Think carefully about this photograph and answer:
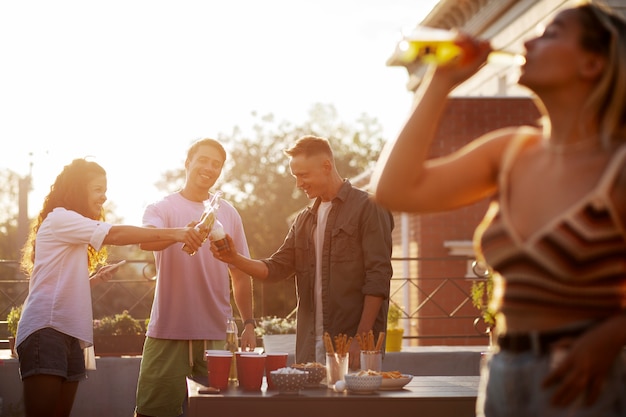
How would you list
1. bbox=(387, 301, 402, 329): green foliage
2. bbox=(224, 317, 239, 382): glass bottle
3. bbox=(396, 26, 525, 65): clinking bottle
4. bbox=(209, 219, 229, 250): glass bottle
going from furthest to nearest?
bbox=(387, 301, 402, 329): green foliage
bbox=(209, 219, 229, 250): glass bottle
bbox=(224, 317, 239, 382): glass bottle
bbox=(396, 26, 525, 65): clinking bottle

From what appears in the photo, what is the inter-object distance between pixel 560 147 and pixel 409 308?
1448cm

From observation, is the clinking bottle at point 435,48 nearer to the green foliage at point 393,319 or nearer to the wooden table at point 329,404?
the wooden table at point 329,404

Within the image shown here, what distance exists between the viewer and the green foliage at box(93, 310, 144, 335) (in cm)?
898

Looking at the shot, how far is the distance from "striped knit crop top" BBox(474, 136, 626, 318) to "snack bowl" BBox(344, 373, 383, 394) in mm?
2077

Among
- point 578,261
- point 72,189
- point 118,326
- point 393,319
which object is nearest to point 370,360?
point 72,189

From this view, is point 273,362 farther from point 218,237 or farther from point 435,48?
point 435,48

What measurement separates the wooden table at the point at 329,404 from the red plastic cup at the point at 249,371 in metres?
0.21

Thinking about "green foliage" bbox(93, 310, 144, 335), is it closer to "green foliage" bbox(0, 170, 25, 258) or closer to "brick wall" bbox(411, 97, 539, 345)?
"brick wall" bbox(411, 97, 539, 345)

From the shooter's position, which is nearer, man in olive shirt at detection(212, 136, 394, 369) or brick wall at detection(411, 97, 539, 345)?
man in olive shirt at detection(212, 136, 394, 369)

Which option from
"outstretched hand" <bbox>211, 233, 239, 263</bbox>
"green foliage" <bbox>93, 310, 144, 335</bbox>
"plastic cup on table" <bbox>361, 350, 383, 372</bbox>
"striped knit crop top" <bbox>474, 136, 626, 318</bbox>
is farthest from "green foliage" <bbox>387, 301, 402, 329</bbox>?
"striped knit crop top" <bbox>474, 136, 626, 318</bbox>

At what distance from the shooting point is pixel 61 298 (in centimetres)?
495

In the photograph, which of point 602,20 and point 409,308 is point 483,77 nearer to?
point 409,308

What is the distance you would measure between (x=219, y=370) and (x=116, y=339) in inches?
202

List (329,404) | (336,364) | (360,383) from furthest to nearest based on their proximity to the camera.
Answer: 1. (336,364)
2. (360,383)
3. (329,404)
